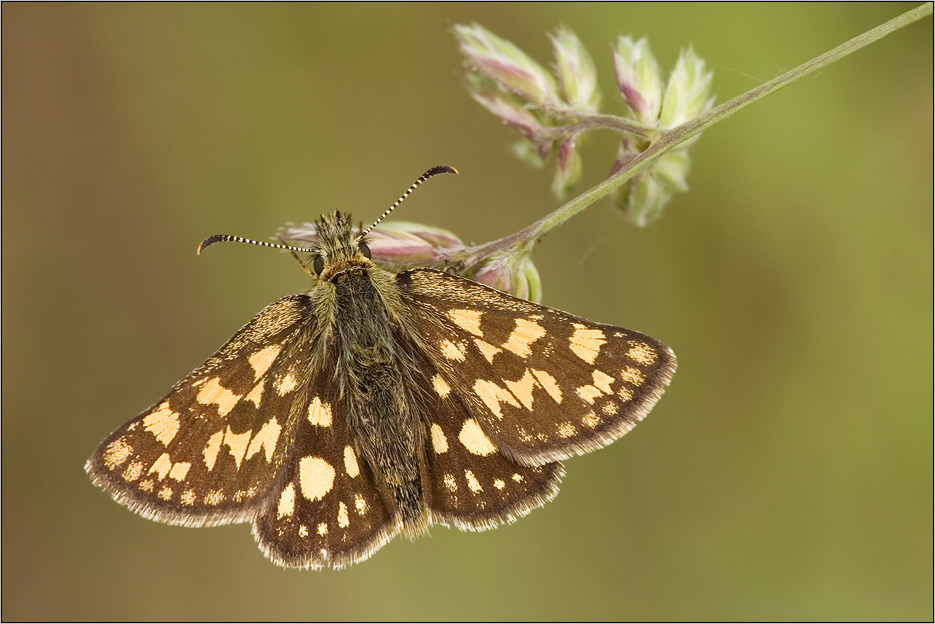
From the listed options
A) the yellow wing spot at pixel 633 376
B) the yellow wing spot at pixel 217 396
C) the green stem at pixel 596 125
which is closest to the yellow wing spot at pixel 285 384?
the yellow wing spot at pixel 217 396

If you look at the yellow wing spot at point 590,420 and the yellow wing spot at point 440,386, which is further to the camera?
→ the yellow wing spot at point 440,386

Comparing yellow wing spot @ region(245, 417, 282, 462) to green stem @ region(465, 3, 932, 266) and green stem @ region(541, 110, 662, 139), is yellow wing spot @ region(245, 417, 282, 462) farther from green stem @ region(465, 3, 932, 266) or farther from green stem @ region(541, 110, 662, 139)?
green stem @ region(541, 110, 662, 139)

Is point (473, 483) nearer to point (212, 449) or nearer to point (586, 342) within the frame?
point (586, 342)

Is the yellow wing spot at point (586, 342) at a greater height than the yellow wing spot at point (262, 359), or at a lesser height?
lesser

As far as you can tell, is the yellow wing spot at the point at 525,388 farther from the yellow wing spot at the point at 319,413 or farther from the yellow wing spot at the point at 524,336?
the yellow wing spot at the point at 319,413

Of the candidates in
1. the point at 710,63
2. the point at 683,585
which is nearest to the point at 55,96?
the point at 710,63

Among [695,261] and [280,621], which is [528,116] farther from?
[280,621]
